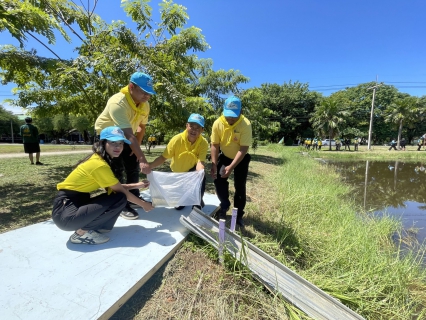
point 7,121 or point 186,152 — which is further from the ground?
point 7,121

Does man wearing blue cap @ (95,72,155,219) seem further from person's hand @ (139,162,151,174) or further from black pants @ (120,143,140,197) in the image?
black pants @ (120,143,140,197)

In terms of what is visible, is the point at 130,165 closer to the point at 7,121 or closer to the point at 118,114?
the point at 118,114

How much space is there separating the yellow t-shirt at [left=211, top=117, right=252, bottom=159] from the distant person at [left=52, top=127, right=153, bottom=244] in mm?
1134

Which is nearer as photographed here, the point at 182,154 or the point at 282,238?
the point at 282,238

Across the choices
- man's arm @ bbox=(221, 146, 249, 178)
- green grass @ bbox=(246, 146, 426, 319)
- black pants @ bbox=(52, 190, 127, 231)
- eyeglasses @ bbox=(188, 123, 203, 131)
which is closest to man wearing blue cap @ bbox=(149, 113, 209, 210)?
eyeglasses @ bbox=(188, 123, 203, 131)

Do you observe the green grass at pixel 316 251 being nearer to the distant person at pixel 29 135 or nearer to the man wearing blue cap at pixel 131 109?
the man wearing blue cap at pixel 131 109

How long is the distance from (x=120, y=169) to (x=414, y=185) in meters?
10.6

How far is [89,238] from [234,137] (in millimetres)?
1877

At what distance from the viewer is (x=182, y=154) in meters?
2.98

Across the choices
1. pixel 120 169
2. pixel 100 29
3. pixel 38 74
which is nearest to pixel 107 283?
pixel 120 169

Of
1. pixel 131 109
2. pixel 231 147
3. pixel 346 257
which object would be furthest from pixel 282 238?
pixel 131 109

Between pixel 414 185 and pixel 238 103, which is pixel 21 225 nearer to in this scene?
pixel 238 103

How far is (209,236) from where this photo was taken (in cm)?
228

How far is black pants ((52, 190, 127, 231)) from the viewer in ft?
6.77
